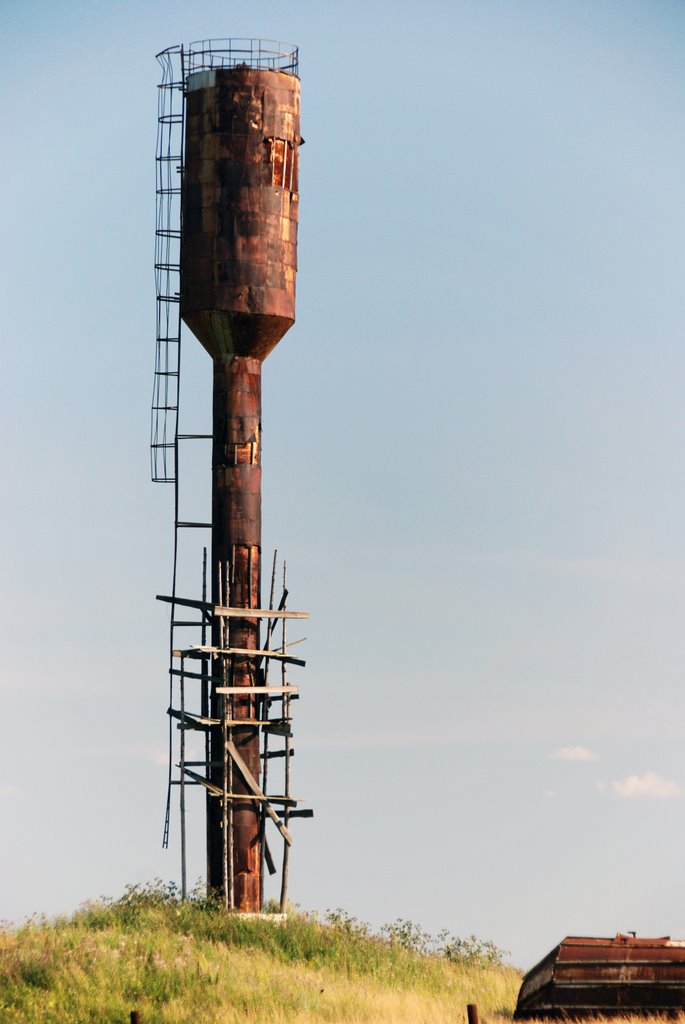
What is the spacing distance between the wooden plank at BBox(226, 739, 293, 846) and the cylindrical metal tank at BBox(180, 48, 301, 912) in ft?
0.67

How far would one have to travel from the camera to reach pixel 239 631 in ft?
134

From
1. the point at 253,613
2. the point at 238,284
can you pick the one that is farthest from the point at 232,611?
the point at 238,284

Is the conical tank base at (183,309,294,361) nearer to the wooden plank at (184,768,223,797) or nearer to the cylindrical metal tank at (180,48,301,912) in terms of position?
the cylindrical metal tank at (180,48,301,912)

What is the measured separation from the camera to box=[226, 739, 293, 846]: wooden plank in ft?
132

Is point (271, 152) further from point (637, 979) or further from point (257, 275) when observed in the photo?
point (637, 979)

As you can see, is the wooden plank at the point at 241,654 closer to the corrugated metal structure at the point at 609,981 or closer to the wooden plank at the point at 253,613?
the wooden plank at the point at 253,613

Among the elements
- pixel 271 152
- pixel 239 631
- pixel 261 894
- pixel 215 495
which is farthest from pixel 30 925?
pixel 271 152

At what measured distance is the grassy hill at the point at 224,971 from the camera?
33.0 metres

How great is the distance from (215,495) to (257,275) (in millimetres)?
5066

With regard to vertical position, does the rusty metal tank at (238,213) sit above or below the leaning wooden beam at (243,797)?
above

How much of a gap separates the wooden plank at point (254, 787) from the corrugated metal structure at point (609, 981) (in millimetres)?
8813

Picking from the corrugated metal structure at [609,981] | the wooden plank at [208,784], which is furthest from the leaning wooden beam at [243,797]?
the corrugated metal structure at [609,981]

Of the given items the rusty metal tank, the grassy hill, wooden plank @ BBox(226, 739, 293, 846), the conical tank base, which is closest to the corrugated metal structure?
the grassy hill

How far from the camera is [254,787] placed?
132 feet
